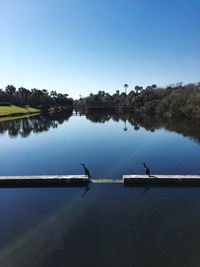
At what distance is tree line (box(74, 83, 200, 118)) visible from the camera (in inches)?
2516

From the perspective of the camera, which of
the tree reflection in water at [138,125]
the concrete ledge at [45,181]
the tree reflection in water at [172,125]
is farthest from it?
the tree reflection in water at [138,125]

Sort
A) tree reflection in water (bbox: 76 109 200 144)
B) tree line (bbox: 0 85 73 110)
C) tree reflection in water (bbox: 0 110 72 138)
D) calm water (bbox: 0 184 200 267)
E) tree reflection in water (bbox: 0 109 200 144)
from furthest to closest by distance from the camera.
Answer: tree line (bbox: 0 85 73 110) < tree reflection in water (bbox: 0 110 72 138) < tree reflection in water (bbox: 0 109 200 144) < tree reflection in water (bbox: 76 109 200 144) < calm water (bbox: 0 184 200 267)

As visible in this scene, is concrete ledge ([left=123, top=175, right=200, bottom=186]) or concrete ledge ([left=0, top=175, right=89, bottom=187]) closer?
concrete ledge ([left=123, top=175, right=200, bottom=186])

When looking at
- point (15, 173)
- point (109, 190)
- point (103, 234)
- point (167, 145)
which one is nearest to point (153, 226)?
point (103, 234)

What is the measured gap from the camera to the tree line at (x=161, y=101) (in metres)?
63.9

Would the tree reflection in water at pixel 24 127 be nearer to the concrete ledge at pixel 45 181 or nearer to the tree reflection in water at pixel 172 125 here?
the tree reflection in water at pixel 172 125

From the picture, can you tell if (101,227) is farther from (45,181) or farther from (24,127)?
(24,127)

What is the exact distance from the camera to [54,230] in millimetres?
12133

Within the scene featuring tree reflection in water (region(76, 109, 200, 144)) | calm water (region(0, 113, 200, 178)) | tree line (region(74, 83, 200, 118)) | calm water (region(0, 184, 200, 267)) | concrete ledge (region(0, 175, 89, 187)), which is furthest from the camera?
tree line (region(74, 83, 200, 118))

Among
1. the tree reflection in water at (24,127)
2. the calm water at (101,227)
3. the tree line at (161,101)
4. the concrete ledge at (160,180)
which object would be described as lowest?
the tree reflection in water at (24,127)

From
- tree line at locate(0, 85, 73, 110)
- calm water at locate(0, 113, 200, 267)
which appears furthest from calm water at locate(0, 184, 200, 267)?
tree line at locate(0, 85, 73, 110)

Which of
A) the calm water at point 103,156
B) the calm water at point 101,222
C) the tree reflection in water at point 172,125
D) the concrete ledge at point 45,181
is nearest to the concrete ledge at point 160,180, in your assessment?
the calm water at point 101,222

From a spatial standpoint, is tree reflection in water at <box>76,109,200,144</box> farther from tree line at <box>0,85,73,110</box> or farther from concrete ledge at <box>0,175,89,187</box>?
tree line at <box>0,85,73,110</box>

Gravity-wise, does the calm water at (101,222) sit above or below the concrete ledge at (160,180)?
below
